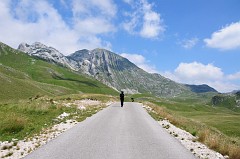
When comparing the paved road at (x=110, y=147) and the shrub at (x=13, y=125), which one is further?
the shrub at (x=13, y=125)

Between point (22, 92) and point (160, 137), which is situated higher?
point (22, 92)

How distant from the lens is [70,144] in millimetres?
14734

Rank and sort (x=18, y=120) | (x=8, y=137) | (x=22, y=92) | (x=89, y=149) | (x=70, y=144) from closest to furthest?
(x=89, y=149)
(x=70, y=144)
(x=8, y=137)
(x=18, y=120)
(x=22, y=92)

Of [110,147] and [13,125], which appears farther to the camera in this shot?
[13,125]

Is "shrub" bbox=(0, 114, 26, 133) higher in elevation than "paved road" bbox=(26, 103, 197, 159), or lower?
higher

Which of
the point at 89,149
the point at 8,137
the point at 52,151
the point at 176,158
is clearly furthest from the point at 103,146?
the point at 8,137

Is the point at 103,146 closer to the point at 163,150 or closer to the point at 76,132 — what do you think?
the point at 163,150

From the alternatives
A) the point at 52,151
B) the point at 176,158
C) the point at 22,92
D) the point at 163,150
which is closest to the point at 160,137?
the point at 163,150

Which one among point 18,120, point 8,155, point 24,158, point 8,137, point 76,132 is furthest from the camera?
point 18,120

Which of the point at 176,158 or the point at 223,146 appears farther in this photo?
the point at 223,146

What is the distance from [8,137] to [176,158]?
10049 millimetres

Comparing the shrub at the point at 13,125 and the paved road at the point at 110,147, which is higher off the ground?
the shrub at the point at 13,125

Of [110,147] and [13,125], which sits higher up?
[13,125]

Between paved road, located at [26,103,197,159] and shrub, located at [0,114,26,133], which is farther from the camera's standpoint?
shrub, located at [0,114,26,133]
